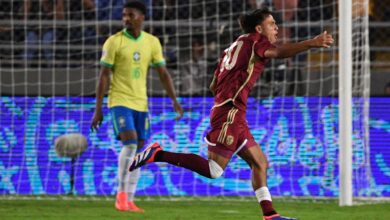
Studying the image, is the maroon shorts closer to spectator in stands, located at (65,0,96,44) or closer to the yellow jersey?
the yellow jersey

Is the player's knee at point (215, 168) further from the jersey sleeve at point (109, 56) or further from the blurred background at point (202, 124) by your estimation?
the blurred background at point (202, 124)

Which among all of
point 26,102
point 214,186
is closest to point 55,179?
point 26,102

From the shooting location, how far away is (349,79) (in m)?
10.1

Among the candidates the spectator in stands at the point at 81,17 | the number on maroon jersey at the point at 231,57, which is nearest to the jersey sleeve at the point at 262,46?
the number on maroon jersey at the point at 231,57

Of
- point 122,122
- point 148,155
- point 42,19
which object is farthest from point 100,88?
point 42,19

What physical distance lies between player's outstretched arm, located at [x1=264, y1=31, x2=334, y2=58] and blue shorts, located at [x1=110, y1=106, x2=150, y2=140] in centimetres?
288

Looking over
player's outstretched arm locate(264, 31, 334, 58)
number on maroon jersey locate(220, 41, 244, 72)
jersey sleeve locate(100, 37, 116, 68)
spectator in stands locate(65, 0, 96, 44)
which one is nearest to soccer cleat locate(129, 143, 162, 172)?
number on maroon jersey locate(220, 41, 244, 72)

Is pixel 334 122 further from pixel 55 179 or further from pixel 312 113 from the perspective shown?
pixel 55 179

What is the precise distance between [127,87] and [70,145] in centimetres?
218

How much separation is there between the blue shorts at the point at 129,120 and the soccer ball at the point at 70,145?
1956 mm

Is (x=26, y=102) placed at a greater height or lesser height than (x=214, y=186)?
greater

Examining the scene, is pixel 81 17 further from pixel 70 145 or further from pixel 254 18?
pixel 254 18

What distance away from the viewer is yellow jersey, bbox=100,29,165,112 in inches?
391

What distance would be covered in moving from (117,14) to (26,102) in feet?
7.87
